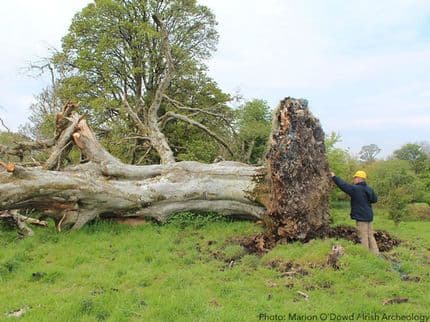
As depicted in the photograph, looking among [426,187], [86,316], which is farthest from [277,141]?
[426,187]

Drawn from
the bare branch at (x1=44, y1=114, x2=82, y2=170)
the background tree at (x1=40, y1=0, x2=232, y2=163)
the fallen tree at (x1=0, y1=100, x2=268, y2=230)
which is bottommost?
the fallen tree at (x1=0, y1=100, x2=268, y2=230)

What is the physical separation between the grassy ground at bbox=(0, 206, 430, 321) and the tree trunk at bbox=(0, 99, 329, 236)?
0.73m

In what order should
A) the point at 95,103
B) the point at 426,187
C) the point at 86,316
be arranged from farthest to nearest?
1. the point at 426,187
2. the point at 95,103
3. the point at 86,316

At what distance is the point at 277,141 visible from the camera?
32.9ft

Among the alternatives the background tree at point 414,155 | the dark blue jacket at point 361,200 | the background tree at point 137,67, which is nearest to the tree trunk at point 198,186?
the dark blue jacket at point 361,200

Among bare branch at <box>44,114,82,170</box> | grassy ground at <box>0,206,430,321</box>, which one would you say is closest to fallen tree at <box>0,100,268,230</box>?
bare branch at <box>44,114,82,170</box>

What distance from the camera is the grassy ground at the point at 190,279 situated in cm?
630

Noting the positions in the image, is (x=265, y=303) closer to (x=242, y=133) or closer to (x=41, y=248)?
(x=41, y=248)

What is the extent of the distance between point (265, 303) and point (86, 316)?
2.43 meters

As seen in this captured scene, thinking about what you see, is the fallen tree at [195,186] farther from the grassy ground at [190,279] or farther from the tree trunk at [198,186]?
the grassy ground at [190,279]

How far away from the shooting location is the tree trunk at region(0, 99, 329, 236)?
9.75m

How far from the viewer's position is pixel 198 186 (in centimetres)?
1212

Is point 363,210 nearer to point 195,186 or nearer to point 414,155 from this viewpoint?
point 195,186

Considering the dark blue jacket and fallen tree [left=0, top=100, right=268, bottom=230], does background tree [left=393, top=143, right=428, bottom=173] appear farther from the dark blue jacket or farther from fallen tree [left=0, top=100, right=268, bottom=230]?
the dark blue jacket
